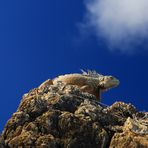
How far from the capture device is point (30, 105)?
3000cm

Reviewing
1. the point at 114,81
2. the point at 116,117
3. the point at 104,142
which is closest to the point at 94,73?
→ the point at 114,81

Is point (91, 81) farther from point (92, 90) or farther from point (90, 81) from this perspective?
point (92, 90)

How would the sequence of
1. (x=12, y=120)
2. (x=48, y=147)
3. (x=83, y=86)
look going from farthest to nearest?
(x=83, y=86) < (x=12, y=120) < (x=48, y=147)

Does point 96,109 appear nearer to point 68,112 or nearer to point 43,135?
point 68,112

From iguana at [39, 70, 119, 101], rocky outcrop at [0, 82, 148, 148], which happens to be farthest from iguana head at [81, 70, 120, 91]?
rocky outcrop at [0, 82, 148, 148]

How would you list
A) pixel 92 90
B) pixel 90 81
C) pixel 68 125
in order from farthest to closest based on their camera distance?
pixel 90 81 → pixel 92 90 → pixel 68 125

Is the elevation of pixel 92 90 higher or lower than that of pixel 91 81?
lower

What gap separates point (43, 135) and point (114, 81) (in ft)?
48.9

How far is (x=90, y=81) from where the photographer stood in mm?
40250

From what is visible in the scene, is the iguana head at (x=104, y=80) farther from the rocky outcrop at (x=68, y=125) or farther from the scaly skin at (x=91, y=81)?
the rocky outcrop at (x=68, y=125)

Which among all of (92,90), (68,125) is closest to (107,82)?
(92,90)

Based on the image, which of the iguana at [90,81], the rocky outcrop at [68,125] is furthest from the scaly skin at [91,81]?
the rocky outcrop at [68,125]

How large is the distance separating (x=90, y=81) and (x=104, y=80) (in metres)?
1.71

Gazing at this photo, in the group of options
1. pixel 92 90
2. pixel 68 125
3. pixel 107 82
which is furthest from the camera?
pixel 107 82
